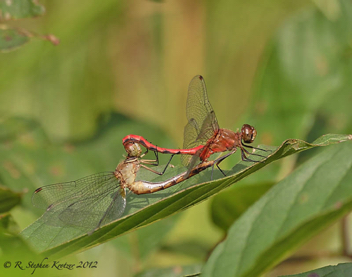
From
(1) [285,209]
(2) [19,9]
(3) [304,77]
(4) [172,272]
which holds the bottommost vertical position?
(4) [172,272]

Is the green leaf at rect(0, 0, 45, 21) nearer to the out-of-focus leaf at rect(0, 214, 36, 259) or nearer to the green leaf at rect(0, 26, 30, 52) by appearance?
the green leaf at rect(0, 26, 30, 52)

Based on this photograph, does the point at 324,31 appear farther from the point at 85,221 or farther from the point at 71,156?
the point at 85,221

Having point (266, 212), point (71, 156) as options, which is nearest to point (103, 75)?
point (71, 156)

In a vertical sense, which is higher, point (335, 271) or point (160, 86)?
point (160, 86)

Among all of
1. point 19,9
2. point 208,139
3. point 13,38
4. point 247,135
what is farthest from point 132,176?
point 19,9

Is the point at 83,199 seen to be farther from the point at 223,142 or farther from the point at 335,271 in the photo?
the point at 335,271

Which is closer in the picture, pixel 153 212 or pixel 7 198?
pixel 153 212

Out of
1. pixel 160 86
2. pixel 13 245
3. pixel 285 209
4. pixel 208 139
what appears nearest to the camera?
pixel 13 245
